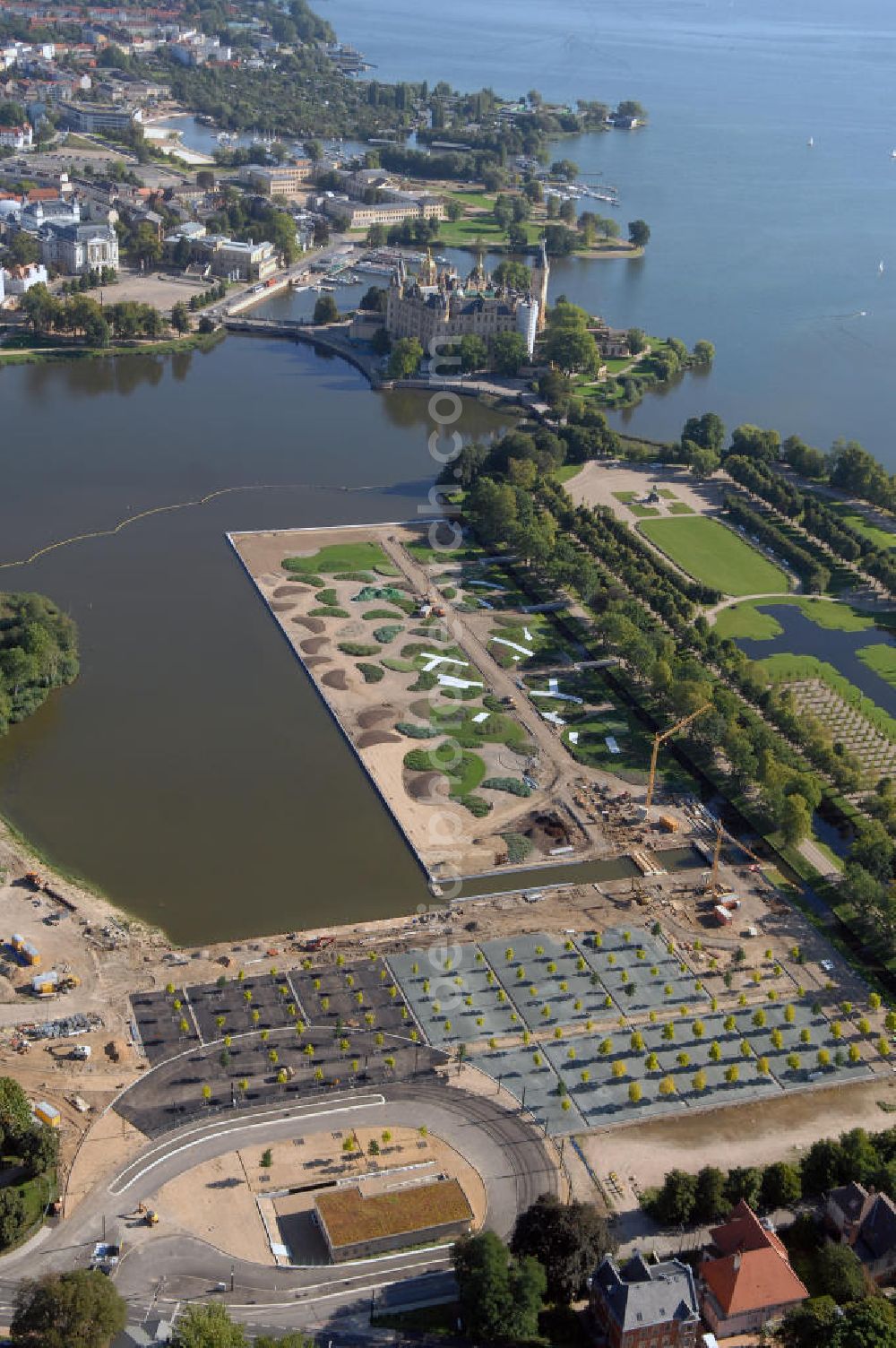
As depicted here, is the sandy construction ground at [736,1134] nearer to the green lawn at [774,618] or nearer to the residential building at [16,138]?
the green lawn at [774,618]

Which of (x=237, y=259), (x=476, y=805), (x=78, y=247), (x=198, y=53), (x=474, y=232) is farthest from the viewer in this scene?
(x=198, y=53)

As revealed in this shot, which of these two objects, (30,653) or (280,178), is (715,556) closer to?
(30,653)

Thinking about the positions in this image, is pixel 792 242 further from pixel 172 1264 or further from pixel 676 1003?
pixel 172 1264

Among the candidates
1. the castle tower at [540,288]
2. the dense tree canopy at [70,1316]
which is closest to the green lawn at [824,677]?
the dense tree canopy at [70,1316]

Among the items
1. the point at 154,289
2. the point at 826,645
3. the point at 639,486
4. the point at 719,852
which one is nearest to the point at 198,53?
the point at 154,289

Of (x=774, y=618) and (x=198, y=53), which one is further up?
(x=198, y=53)

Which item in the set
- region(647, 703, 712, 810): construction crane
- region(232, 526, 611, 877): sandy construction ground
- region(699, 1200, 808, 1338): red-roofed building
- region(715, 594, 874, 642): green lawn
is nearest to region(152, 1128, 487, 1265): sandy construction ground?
region(699, 1200, 808, 1338): red-roofed building

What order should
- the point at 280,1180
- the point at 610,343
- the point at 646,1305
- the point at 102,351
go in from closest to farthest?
the point at 646,1305, the point at 280,1180, the point at 102,351, the point at 610,343

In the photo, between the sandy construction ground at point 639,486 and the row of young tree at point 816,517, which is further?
the sandy construction ground at point 639,486
